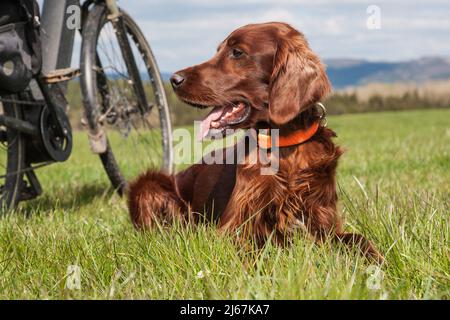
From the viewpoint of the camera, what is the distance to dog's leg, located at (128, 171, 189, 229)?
11.6ft

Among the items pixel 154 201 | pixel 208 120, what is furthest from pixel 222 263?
pixel 154 201

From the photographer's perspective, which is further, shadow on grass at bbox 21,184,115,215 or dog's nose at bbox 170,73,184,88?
shadow on grass at bbox 21,184,115,215

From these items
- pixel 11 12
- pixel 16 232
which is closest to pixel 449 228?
pixel 16 232

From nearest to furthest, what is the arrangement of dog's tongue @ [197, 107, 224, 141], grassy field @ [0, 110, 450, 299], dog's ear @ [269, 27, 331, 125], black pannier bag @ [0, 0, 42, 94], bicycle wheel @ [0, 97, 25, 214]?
grassy field @ [0, 110, 450, 299] < dog's ear @ [269, 27, 331, 125] < dog's tongue @ [197, 107, 224, 141] < black pannier bag @ [0, 0, 42, 94] < bicycle wheel @ [0, 97, 25, 214]

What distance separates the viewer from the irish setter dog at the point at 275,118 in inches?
109

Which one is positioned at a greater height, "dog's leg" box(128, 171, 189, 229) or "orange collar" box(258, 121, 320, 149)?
"orange collar" box(258, 121, 320, 149)

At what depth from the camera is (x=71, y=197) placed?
15.6 feet

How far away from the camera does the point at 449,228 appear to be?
8.21ft

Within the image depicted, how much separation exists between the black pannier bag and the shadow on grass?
107cm

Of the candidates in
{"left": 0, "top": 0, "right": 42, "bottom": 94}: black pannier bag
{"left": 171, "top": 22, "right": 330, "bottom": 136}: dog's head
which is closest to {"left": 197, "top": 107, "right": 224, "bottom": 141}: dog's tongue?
{"left": 171, "top": 22, "right": 330, "bottom": 136}: dog's head

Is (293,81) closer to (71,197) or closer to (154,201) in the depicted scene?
(154,201)

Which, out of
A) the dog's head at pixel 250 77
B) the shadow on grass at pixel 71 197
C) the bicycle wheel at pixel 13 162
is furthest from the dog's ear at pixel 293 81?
the shadow on grass at pixel 71 197

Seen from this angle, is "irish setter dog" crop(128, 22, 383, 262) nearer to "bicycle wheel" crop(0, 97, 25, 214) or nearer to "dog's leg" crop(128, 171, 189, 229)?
"dog's leg" crop(128, 171, 189, 229)
